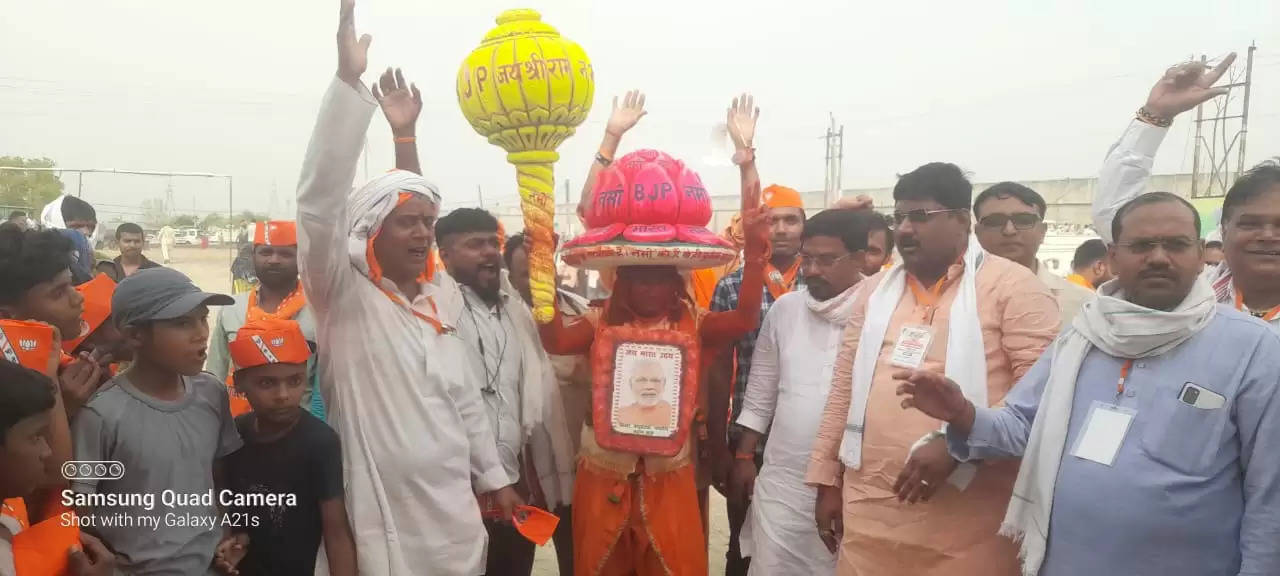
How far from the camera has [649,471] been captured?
339 centimetres

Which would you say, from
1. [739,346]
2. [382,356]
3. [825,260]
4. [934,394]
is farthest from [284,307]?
[934,394]

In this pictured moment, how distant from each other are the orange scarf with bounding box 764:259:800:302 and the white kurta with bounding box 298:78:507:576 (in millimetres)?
1993

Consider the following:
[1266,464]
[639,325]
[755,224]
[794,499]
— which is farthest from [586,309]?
[1266,464]

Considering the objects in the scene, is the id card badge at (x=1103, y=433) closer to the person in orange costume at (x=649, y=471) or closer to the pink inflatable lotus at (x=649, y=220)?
the person in orange costume at (x=649, y=471)

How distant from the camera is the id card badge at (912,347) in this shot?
2.94m

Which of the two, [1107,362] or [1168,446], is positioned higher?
[1107,362]

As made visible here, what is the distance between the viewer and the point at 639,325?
141 inches

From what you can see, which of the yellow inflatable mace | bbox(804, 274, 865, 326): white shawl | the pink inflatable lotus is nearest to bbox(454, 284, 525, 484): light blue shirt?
the yellow inflatable mace

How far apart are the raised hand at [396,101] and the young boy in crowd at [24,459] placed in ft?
5.61

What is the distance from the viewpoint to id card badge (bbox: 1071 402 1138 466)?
226cm

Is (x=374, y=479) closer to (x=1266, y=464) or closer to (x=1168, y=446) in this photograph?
(x=1168, y=446)

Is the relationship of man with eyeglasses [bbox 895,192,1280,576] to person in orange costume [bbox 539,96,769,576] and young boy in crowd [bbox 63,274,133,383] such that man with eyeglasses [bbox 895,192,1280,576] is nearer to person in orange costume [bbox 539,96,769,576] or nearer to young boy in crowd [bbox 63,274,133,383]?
person in orange costume [bbox 539,96,769,576]

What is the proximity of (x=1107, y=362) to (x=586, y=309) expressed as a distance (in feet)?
7.53

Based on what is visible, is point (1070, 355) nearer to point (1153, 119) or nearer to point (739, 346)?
point (1153, 119)
